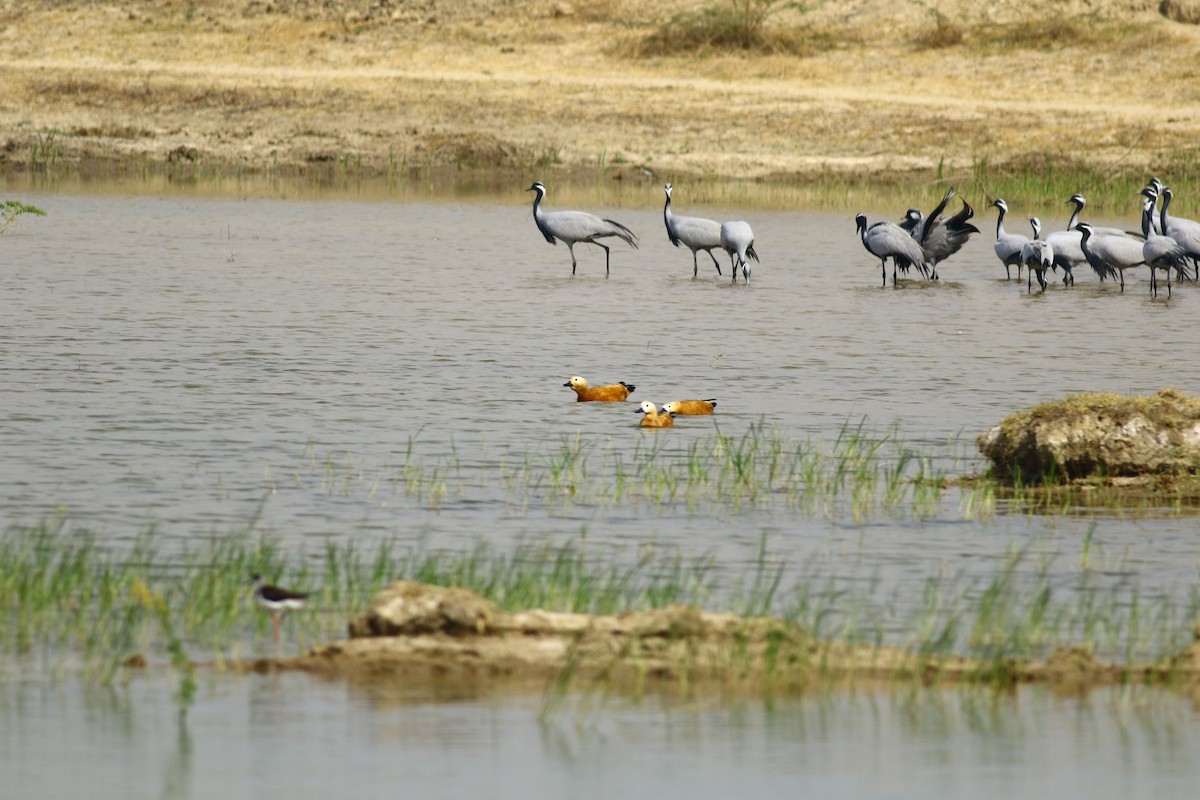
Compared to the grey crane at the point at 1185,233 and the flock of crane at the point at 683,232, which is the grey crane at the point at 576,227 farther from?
the grey crane at the point at 1185,233

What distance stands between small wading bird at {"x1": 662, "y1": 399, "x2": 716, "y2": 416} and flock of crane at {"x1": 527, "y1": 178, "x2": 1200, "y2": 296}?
24.5 feet

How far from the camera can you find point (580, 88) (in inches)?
1259

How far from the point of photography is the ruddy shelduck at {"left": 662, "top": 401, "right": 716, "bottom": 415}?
11.2m

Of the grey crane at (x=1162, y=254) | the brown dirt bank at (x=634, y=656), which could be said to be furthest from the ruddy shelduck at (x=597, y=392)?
the grey crane at (x=1162, y=254)

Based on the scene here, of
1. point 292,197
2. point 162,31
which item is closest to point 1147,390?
point 292,197

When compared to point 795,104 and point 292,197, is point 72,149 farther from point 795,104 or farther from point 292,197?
point 795,104

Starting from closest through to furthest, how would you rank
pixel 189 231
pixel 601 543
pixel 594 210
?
1. pixel 601 543
2. pixel 189 231
3. pixel 594 210

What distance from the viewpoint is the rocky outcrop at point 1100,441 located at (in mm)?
9414

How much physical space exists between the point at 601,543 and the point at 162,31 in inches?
1211

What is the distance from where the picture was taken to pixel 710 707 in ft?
19.2

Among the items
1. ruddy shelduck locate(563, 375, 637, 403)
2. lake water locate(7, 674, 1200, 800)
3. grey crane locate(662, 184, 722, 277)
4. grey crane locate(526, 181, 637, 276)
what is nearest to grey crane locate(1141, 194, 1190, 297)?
grey crane locate(662, 184, 722, 277)

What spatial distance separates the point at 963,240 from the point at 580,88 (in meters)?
13.1

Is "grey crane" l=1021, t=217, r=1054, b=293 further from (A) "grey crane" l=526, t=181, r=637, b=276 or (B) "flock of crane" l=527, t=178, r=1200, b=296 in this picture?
(A) "grey crane" l=526, t=181, r=637, b=276

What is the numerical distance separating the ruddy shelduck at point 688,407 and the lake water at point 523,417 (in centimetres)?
10
